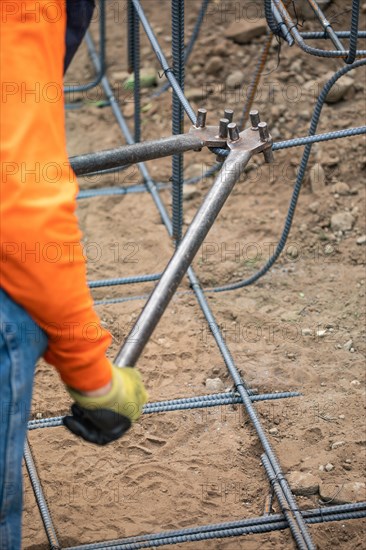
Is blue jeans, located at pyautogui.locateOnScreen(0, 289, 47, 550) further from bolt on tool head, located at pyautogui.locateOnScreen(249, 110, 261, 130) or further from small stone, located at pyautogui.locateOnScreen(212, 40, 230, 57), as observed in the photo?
small stone, located at pyautogui.locateOnScreen(212, 40, 230, 57)

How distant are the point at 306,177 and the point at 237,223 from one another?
1.40 feet

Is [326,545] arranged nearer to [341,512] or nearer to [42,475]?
[341,512]

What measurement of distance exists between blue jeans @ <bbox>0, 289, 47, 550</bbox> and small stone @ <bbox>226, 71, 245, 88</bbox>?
3572 mm

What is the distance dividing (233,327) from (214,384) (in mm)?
377

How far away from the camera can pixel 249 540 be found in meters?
2.98

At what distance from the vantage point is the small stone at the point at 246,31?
17.9ft

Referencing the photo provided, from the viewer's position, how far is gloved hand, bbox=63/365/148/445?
2.01 meters

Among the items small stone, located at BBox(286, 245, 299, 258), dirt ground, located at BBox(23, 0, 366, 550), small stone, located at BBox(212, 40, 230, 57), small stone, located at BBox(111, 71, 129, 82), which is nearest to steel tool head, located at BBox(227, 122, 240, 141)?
dirt ground, located at BBox(23, 0, 366, 550)

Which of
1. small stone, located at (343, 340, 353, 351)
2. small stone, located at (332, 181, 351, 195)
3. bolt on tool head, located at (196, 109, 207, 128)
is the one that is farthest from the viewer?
small stone, located at (332, 181, 351, 195)

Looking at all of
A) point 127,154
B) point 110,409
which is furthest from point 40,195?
point 127,154

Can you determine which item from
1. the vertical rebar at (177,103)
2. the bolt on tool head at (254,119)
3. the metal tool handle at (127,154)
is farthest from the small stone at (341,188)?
the metal tool handle at (127,154)

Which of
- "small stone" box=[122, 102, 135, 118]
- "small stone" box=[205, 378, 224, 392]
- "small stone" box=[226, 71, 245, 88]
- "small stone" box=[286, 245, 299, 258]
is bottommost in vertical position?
"small stone" box=[205, 378, 224, 392]

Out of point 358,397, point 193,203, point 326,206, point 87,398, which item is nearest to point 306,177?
point 326,206

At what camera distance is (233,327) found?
3.92 m
